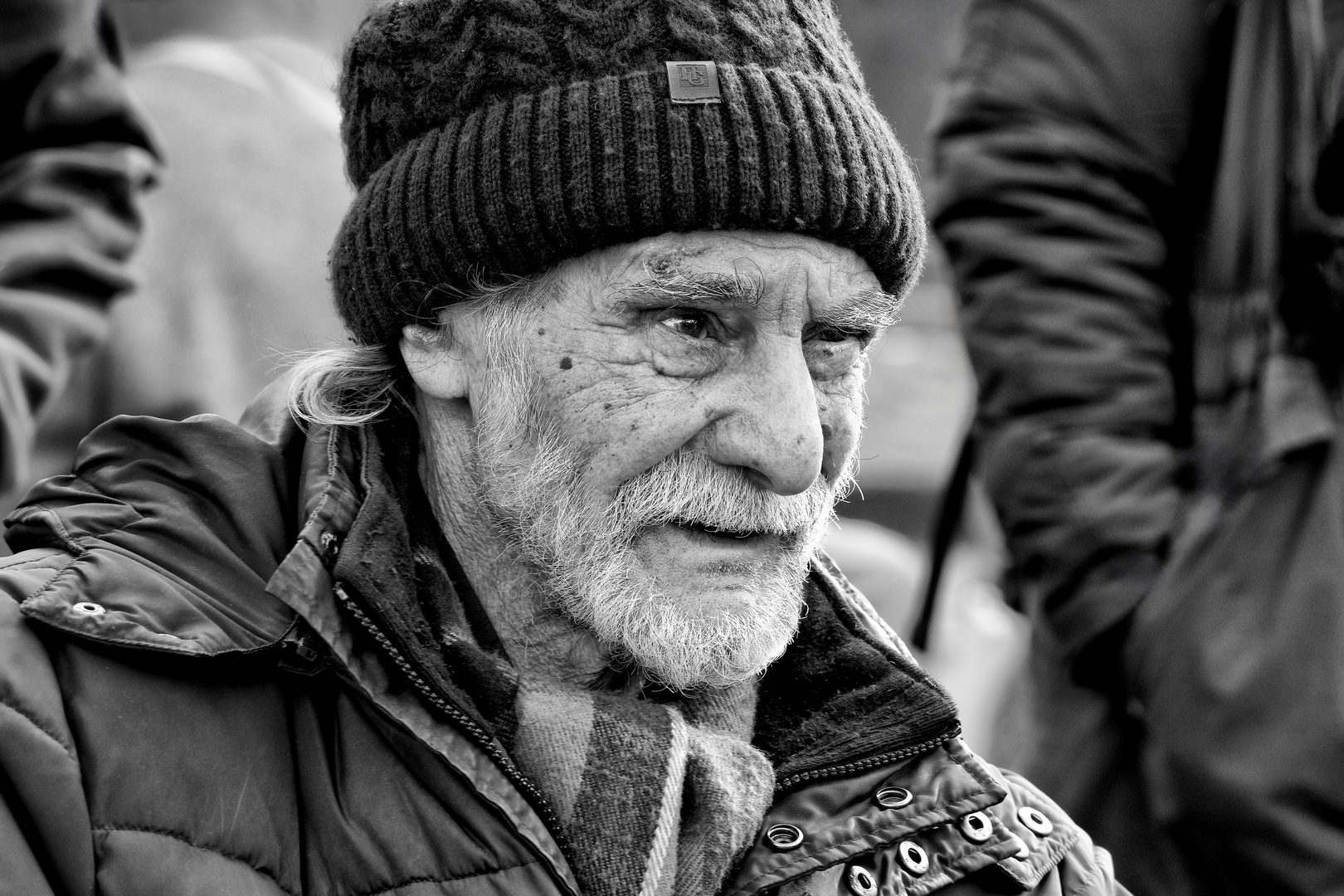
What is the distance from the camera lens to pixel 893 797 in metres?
2.28

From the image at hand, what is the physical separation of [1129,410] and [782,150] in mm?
1237

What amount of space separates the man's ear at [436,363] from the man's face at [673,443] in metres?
0.09

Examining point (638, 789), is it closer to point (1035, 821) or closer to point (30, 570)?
point (1035, 821)

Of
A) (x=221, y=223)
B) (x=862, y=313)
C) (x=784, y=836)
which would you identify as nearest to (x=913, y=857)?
(x=784, y=836)

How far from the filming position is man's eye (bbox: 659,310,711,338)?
2365 mm

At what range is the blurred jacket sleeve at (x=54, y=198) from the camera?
10.7ft

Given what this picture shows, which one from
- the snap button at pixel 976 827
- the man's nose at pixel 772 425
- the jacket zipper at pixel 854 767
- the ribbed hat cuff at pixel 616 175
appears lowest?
the snap button at pixel 976 827

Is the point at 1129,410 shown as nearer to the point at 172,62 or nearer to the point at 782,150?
the point at 782,150

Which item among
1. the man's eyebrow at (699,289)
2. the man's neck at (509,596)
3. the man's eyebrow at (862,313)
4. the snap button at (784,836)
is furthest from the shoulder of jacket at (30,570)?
the man's eyebrow at (862,313)

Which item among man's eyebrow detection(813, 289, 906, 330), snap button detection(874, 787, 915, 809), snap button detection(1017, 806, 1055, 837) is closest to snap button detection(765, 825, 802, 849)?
snap button detection(874, 787, 915, 809)

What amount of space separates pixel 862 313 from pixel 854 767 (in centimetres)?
72

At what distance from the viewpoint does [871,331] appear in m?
2.56

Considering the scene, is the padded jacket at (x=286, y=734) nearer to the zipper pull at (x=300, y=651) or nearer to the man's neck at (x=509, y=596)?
the zipper pull at (x=300, y=651)

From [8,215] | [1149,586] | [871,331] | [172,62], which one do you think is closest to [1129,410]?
[1149,586]
